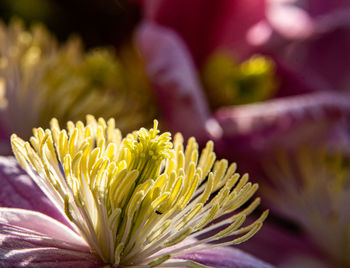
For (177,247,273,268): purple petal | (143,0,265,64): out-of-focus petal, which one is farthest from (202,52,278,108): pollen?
(177,247,273,268): purple petal

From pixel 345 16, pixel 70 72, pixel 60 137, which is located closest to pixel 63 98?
pixel 70 72

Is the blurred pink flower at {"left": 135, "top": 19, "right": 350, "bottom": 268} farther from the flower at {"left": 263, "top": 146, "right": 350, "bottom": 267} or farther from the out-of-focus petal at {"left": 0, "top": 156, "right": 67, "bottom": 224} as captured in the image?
the out-of-focus petal at {"left": 0, "top": 156, "right": 67, "bottom": 224}

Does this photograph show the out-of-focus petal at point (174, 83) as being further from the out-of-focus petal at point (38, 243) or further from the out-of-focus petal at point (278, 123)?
the out-of-focus petal at point (38, 243)

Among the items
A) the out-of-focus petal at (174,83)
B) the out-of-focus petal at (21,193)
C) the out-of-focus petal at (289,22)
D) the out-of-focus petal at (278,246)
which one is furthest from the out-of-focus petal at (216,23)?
the out-of-focus petal at (21,193)

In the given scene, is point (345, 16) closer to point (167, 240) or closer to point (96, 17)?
point (96, 17)

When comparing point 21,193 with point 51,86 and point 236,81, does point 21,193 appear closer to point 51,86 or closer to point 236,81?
point 51,86
